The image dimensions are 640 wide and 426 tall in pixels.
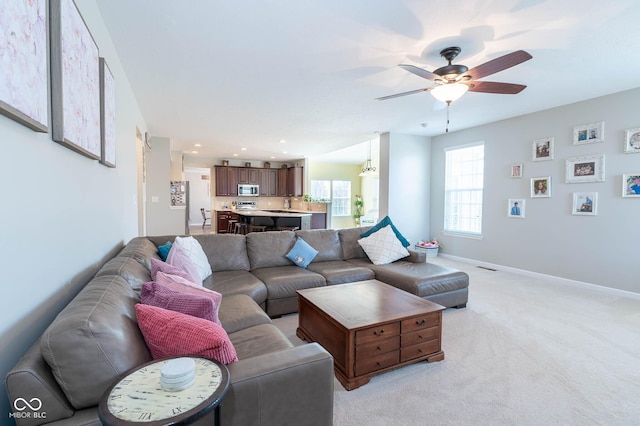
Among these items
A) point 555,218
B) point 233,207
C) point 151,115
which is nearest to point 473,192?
point 555,218

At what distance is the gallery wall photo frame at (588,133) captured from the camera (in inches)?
155

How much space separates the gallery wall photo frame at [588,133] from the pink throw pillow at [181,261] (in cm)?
524

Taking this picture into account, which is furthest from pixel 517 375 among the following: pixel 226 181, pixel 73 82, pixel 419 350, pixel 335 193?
pixel 335 193

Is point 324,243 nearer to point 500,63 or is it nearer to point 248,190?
point 500,63

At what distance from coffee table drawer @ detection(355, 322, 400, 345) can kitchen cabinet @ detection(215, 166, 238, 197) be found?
8.33m

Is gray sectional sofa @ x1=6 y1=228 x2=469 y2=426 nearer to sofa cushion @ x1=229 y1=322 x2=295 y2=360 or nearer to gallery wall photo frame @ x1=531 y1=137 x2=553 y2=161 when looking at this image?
sofa cushion @ x1=229 y1=322 x2=295 y2=360

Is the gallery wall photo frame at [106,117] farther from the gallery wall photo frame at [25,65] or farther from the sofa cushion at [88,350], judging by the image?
the sofa cushion at [88,350]

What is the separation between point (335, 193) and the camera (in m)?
11.1

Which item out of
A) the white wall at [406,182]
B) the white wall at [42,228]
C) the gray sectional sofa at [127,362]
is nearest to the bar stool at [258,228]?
the white wall at [406,182]

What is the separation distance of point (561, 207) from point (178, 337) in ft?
17.4

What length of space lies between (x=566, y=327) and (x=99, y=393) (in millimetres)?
3660

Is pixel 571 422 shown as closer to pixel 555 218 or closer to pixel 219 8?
pixel 219 8

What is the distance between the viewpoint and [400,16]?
7.00 ft

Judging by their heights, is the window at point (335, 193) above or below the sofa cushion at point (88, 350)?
above
